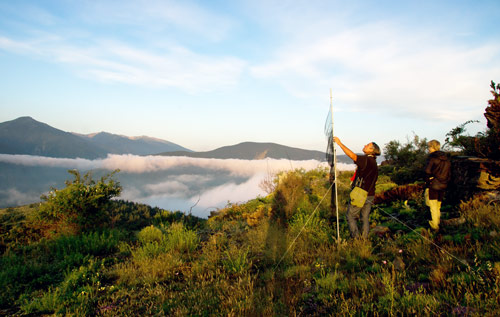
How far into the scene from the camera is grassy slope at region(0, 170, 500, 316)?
361 centimetres

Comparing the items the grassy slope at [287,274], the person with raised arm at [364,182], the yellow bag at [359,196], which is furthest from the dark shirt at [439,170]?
the yellow bag at [359,196]

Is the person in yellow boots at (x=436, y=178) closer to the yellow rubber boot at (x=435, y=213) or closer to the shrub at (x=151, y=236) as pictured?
the yellow rubber boot at (x=435, y=213)

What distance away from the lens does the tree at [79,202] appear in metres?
10.4

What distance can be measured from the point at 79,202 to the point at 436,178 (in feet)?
39.8

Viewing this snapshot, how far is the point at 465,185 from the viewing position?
7.68 metres

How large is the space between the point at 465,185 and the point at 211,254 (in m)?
7.54

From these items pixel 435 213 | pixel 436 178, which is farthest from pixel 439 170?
pixel 435 213

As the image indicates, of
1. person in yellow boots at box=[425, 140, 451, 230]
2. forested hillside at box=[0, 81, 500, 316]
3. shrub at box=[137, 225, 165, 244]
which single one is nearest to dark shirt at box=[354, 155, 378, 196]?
forested hillside at box=[0, 81, 500, 316]

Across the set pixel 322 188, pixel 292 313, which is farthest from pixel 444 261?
pixel 322 188

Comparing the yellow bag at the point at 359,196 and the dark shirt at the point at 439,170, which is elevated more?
the dark shirt at the point at 439,170

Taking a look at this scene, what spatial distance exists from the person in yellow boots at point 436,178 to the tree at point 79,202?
11548 millimetres

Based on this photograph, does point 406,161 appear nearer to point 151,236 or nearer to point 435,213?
point 435,213

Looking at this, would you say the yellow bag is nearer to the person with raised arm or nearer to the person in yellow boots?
the person with raised arm

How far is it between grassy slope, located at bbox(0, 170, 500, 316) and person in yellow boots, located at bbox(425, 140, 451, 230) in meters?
0.51
